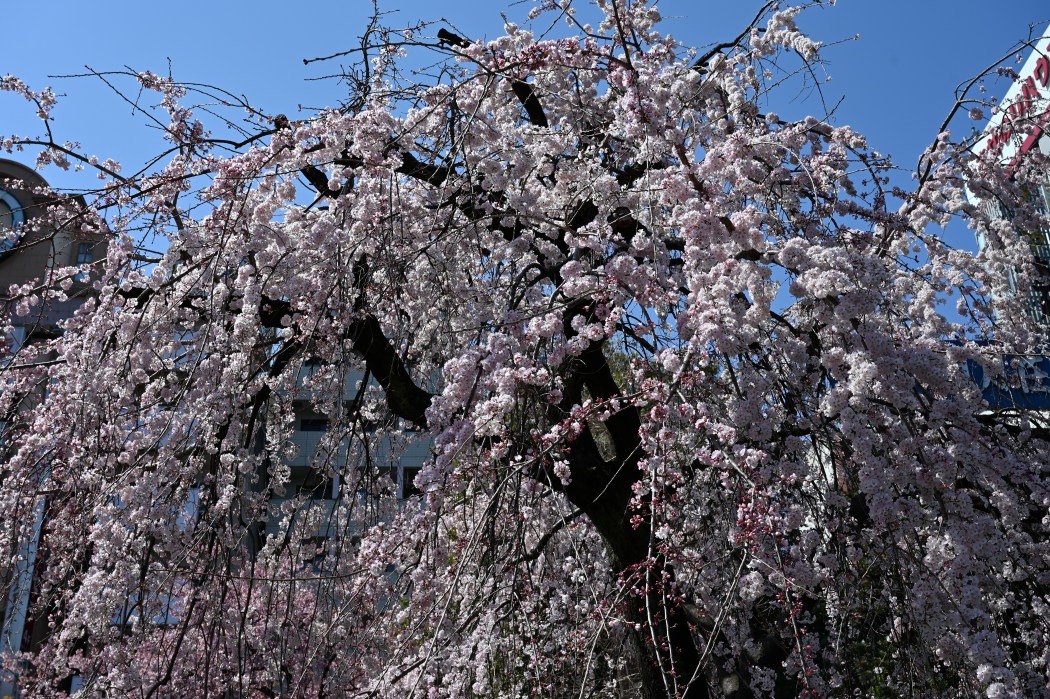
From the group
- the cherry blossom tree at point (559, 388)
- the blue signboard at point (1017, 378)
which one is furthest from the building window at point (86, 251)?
the blue signboard at point (1017, 378)

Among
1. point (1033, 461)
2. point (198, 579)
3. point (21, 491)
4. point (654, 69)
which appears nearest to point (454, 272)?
point (654, 69)

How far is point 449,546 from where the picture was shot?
4.15 metres

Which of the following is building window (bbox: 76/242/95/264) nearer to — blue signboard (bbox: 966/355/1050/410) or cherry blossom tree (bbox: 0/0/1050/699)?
cherry blossom tree (bbox: 0/0/1050/699)

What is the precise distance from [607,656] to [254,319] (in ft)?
8.54

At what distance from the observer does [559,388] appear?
3.08 metres

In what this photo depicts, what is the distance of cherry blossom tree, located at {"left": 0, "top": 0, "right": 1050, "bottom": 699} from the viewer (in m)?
2.58

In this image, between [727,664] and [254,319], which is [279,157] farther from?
[727,664]

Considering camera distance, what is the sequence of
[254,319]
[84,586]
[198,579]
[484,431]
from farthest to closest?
1. [198,579]
2. [254,319]
3. [84,586]
4. [484,431]

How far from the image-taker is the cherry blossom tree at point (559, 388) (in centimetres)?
258

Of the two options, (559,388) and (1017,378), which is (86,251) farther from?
(1017,378)

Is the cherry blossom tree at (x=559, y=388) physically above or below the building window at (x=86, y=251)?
below

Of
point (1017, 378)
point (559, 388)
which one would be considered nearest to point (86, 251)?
point (559, 388)

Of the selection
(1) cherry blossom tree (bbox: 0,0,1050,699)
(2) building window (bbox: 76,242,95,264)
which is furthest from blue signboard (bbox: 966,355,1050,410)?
(2) building window (bbox: 76,242,95,264)

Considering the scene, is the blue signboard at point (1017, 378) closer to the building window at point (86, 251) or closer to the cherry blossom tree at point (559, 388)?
the cherry blossom tree at point (559, 388)
